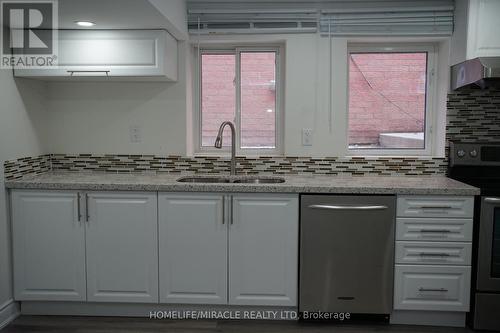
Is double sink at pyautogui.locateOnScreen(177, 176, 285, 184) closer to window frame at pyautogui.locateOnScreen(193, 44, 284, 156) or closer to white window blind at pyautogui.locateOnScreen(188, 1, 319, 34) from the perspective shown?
window frame at pyautogui.locateOnScreen(193, 44, 284, 156)

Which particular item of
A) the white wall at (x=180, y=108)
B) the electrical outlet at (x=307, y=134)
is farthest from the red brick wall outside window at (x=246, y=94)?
the electrical outlet at (x=307, y=134)

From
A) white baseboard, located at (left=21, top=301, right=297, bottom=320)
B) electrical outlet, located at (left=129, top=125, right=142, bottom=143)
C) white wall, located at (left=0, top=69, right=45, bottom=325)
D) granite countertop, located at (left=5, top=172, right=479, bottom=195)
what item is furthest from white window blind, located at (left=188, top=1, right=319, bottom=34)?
white baseboard, located at (left=21, top=301, right=297, bottom=320)

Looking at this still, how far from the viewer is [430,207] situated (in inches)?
106

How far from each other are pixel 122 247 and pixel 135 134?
35.6 inches

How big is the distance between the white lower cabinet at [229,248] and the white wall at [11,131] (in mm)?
955

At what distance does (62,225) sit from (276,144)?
159 centimetres

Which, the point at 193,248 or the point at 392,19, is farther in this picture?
the point at 392,19

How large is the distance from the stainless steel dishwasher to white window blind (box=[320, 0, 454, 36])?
1234 millimetres

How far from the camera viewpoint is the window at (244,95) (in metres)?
3.40

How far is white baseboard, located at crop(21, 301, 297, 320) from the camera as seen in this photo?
2.88 metres

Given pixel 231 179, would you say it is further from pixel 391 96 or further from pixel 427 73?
pixel 427 73

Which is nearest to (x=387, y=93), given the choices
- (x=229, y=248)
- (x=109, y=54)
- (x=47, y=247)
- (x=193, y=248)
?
(x=229, y=248)

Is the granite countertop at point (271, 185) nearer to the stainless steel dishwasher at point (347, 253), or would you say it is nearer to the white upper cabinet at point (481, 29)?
the stainless steel dishwasher at point (347, 253)

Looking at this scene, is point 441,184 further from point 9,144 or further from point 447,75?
point 9,144
